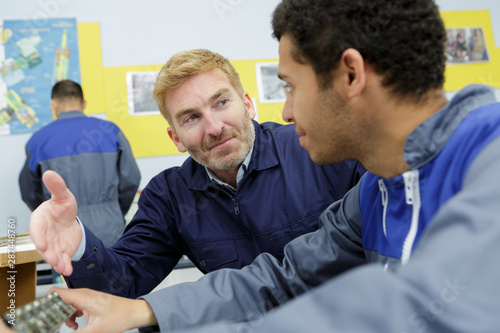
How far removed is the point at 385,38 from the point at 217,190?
73 centimetres

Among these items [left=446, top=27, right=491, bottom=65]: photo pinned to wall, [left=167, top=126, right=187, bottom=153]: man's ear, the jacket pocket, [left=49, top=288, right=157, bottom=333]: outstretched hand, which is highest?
[left=446, top=27, right=491, bottom=65]: photo pinned to wall

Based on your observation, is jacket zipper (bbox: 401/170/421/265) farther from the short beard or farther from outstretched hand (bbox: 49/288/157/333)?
the short beard

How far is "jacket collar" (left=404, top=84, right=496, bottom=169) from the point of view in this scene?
2.23 ft

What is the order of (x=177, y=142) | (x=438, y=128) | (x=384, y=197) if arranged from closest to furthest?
(x=438, y=128) → (x=384, y=197) → (x=177, y=142)

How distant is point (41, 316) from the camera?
1.86 feet

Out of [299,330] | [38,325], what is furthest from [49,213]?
[299,330]

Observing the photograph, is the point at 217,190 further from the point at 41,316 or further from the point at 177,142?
the point at 41,316

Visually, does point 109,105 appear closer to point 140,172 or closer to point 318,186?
point 140,172

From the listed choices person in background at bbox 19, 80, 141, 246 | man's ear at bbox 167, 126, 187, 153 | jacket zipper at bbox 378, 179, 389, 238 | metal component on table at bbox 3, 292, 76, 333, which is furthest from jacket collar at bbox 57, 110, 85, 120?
jacket zipper at bbox 378, 179, 389, 238

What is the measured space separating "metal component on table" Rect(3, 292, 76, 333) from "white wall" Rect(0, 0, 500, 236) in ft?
7.13

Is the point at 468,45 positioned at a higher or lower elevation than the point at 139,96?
higher

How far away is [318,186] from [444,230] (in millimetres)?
884

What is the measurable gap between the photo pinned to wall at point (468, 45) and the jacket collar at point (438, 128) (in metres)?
2.71

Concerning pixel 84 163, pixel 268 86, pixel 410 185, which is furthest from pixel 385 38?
pixel 268 86
